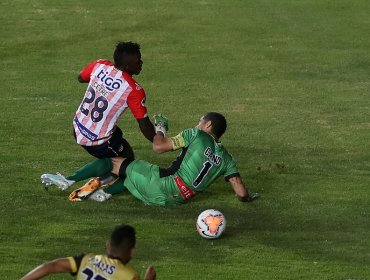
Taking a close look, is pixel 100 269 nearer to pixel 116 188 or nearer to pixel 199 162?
pixel 199 162

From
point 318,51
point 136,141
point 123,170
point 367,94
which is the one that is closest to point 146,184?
point 123,170

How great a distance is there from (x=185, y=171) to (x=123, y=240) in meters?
5.10

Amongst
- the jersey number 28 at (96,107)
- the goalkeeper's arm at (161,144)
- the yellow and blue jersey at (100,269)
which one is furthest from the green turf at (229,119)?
the yellow and blue jersey at (100,269)

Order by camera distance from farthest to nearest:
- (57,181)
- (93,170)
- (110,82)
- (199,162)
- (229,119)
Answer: (229,119) < (93,170) < (57,181) < (110,82) < (199,162)

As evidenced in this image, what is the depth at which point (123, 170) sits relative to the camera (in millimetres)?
15570

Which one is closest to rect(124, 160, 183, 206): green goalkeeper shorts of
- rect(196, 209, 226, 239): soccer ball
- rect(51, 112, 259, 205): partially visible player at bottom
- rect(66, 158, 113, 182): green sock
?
rect(51, 112, 259, 205): partially visible player at bottom

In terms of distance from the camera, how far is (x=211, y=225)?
13898 millimetres

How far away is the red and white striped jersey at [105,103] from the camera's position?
15156 millimetres

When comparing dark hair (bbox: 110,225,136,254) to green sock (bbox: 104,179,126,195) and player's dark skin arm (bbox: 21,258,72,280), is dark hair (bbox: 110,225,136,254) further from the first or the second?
green sock (bbox: 104,179,126,195)

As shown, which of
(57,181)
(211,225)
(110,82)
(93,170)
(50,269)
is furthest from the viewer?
(93,170)

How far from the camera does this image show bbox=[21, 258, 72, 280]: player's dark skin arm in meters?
10.0

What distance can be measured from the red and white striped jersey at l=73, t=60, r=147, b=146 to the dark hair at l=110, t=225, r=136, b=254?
5.04 metres

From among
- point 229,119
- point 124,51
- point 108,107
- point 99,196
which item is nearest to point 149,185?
point 99,196

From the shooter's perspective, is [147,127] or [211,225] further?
[147,127]
